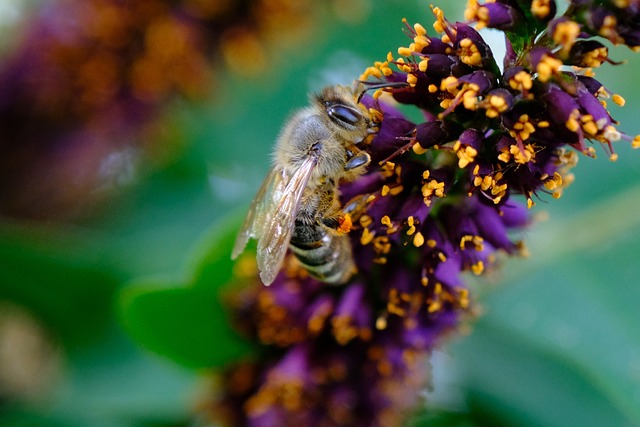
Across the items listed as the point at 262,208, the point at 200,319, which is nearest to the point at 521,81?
the point at 262,208

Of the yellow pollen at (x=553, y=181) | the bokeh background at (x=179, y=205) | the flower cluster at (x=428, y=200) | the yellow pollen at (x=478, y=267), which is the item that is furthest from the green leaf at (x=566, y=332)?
the yellow pollen at (x=553, y=181)

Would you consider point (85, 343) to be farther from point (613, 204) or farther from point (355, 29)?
point (613, 204)

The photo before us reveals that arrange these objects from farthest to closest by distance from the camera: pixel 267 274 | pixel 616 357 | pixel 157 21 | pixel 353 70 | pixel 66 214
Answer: pixel 66 214 → pixel 157 21 → pixel 353 70 → pixel 616 357 → pixel 267 274

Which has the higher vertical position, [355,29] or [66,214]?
[66,214]

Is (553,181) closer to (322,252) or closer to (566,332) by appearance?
(322,252)

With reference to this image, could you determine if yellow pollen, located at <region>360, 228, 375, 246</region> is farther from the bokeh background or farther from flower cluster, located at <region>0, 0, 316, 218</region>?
flower cluster, located at <region>0, 0, 316, 218</region>

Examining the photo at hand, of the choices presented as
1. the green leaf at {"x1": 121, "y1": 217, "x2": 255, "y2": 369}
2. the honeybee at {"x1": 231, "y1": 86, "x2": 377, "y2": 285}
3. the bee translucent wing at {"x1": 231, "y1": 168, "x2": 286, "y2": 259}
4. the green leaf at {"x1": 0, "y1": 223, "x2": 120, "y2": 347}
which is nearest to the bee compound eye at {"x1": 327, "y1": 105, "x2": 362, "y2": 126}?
the honeybee at {"x1": 231, "y1": 86, "x2": 377, "y2": 285}

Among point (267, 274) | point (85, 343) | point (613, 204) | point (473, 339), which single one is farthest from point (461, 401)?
point (85, 343)
